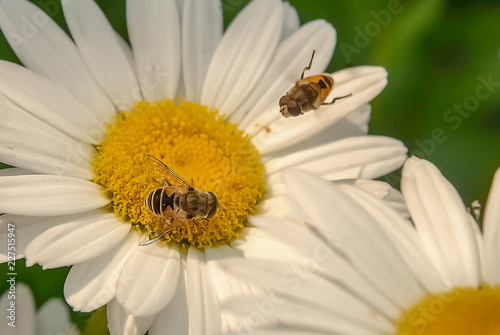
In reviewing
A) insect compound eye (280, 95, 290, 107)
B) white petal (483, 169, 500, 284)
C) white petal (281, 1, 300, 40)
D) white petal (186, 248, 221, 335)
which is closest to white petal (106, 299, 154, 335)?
white petal (186, 248, 221, 335)

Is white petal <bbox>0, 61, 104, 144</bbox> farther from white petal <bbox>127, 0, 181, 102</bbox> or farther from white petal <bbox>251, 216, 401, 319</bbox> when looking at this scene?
white petal <bbox>251, 216, 401, 319</bbox>

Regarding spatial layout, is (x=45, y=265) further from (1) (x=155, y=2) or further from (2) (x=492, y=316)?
(2) (x=492, y=316)

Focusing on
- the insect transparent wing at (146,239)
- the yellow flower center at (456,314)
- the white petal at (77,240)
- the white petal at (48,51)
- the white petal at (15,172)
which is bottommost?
the yellow flower center at (456,314)

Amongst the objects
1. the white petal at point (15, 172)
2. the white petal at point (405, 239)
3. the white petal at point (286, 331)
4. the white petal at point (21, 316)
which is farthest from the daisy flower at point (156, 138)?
the white petal at point (405, 239)

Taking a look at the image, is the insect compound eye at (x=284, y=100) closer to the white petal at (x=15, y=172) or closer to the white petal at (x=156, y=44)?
the white petal at (x=156, y=44)

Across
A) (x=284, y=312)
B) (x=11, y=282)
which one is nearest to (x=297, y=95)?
(x=284, y=312)

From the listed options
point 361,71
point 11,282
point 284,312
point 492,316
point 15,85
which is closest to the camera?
point 284,312
